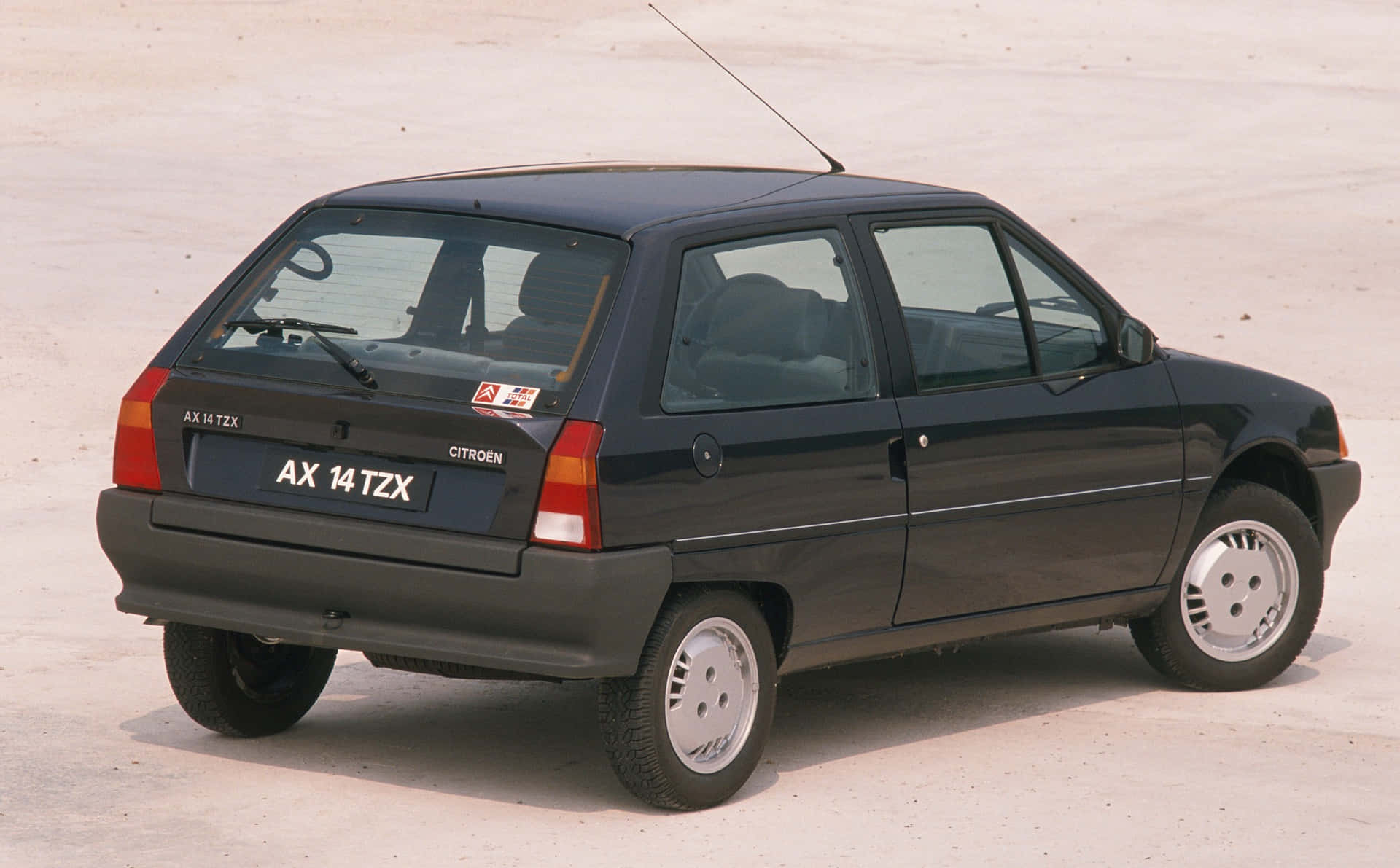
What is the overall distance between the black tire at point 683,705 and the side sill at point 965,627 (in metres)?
0.21

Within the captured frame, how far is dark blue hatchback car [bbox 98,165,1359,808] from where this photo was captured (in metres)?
5.84

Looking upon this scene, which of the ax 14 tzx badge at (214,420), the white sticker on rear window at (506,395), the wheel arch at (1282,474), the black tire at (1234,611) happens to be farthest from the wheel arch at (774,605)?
the wheel arch at (1282,474)

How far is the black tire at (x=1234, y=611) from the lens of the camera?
25.0 ft

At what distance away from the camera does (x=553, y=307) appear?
605 cm

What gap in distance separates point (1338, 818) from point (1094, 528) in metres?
1.33

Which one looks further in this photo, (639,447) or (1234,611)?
(1234,611)

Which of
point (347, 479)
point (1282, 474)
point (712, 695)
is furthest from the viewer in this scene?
point (1282, 474)

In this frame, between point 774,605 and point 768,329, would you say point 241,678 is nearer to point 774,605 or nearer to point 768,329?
point 774,605

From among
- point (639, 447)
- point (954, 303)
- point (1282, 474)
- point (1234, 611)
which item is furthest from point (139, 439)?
point (1282, 474)

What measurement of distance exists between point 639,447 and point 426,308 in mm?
851

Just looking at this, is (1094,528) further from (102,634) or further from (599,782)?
(102,634)

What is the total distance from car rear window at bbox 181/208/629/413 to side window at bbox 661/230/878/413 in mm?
284

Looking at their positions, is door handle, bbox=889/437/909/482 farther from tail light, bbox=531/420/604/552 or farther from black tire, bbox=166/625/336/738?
black tire, bbox=166/625/336/738

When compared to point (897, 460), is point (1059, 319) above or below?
above
